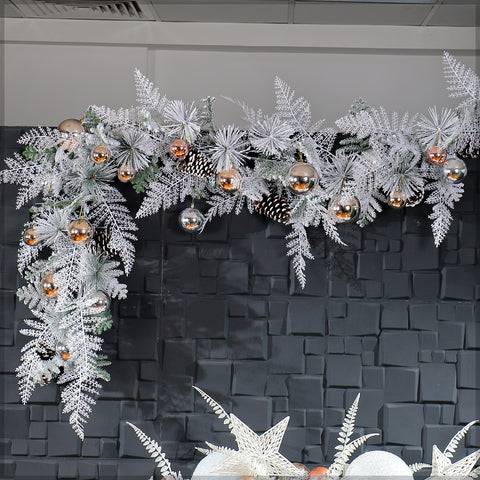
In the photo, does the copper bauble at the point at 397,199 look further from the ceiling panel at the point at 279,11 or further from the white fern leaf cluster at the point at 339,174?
the ceiling panel at the point at 279,11

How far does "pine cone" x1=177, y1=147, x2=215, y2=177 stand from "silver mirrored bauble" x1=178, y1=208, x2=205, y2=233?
9 centimetres

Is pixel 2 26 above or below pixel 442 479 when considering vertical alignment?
above

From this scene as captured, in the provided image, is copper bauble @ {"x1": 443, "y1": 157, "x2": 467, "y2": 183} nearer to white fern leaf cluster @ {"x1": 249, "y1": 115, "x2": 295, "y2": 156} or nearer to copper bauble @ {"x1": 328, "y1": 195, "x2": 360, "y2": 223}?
copper bauble @ {"x1": 328, "y1": 195, "x2": 360, "y2": 223}

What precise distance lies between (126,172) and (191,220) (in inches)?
7.2

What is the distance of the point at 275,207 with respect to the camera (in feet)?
4.17

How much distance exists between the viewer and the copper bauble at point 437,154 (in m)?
1.18

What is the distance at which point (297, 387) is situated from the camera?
1337mm

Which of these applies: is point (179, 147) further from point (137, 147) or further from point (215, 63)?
point (215, 63)

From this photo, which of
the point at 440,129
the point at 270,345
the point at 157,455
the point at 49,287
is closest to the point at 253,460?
the point at 157,455

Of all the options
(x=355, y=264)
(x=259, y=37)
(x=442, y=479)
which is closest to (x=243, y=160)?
(x=355, y=264)

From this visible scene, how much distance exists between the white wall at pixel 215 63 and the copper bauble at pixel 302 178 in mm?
490

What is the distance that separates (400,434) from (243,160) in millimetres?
759

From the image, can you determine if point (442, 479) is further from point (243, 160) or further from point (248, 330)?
point (243, 160)

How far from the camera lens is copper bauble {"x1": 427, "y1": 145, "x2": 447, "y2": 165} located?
3.87 ft
